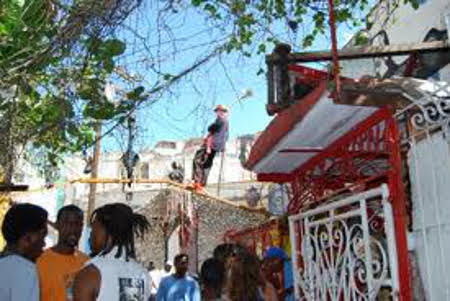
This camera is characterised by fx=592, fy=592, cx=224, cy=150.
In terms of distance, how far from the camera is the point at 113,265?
3.16m

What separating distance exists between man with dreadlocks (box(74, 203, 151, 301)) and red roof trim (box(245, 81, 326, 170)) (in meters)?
1.35

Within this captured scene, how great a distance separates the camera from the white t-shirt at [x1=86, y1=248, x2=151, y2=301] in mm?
3068

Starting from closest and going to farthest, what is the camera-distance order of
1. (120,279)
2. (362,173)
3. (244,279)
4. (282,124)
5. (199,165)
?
(120,279)
(244,279)
(282,124)
(362,173)
(199,165)

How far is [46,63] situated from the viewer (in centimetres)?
443

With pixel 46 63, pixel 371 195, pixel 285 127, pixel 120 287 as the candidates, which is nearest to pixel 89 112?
pixel 46 63

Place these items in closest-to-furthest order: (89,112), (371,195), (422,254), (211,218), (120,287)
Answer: (120,287), (422,254), (371,195), (89,112), (211,218)

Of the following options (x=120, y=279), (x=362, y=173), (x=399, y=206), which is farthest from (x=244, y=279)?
(x=362, y=173)

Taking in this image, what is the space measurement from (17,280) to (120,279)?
534mm

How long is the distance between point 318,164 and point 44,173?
3183 mm

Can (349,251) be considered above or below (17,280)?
above

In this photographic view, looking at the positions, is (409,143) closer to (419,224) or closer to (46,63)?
(419,224)

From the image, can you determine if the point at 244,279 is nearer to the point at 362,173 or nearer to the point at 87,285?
the point at 87,285

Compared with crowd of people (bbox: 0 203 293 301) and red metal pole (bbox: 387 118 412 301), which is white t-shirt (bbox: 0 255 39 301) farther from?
red metal pole (bbox: 387 118 412 301)

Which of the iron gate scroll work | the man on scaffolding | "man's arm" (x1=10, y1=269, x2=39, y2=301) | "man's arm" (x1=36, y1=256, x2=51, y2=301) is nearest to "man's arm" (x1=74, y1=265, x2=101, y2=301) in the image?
"man's arm" (x1=10, y1=269, x2=39, y2=301)
